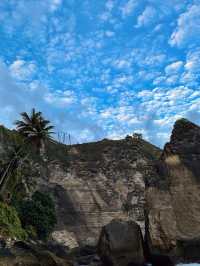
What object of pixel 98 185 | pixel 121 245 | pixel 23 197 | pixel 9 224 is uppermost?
pixel 98 185

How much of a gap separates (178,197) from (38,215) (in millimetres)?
39308

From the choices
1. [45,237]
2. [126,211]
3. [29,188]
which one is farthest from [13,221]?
[126,211]

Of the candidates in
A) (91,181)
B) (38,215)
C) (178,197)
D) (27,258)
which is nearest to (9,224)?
(38,215)

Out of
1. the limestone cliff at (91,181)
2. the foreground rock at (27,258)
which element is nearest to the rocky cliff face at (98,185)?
the limestone cliff at (91,181)

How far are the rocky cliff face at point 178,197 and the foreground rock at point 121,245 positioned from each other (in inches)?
69.9

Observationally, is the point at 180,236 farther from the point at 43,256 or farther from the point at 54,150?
the point at 54,150

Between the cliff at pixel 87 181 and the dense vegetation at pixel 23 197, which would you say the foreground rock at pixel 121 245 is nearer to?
the dense vegetation at pixel 23 197

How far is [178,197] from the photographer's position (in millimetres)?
23609

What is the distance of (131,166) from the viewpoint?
8225 centimetres

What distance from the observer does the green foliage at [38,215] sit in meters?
59.4

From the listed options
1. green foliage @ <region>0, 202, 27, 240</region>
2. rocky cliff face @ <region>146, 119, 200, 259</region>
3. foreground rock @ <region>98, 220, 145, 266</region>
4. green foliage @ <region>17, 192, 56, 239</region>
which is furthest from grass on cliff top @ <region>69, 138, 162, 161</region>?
rocky cliff face @ <region>146, 119, 200, 259</region>

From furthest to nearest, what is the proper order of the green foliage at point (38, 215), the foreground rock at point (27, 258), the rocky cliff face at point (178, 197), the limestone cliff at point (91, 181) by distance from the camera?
the limestone cliff at point (91, 181)
the green foliage at point (38, 215)
the foreground rock at point (27, 258)
the rocky cliff face at point (178, 197)

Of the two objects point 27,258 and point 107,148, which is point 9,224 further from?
point 107,148

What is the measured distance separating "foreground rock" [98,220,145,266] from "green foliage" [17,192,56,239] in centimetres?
3489
